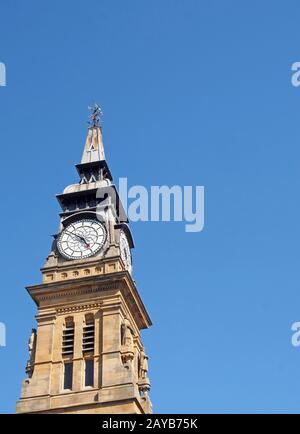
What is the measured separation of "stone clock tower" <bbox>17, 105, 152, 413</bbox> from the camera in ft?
185

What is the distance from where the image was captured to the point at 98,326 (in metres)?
59.3

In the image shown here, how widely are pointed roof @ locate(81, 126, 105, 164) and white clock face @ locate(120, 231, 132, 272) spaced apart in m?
8.41

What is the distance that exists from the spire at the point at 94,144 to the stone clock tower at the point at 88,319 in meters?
3.86

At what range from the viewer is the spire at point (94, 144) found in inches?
2837

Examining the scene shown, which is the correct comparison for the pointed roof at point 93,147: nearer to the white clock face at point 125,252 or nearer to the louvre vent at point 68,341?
the white clock face at point 125,252

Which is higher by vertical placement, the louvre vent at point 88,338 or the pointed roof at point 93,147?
the pointed roof at point 93,147

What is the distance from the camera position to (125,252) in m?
65.9

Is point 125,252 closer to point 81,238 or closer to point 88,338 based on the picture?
point 81,238

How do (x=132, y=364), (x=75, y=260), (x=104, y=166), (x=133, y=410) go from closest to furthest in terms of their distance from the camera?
(x=133, y=410) → (x=132, y=364) → (x=75, y=260) → (x=104, y=166)

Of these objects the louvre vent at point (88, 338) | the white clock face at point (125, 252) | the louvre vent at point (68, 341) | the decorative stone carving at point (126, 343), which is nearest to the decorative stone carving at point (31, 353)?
the louvre vent at point (68, 341)
